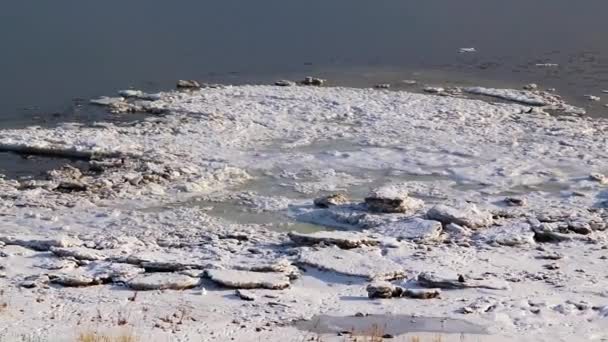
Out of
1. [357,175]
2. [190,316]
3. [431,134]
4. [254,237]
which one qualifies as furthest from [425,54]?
[190,316]

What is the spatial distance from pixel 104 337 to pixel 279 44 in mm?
17400

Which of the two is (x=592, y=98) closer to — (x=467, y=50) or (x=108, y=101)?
(x=467, y=50)

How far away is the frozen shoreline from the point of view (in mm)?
8039

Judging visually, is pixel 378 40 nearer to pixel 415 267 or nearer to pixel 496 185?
pixel 496 185

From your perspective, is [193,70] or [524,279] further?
[193,70]

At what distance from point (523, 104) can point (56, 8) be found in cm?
1569

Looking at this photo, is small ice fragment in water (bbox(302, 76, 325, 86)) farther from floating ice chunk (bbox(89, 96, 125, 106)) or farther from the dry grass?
the dry grass

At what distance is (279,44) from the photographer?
931 inches

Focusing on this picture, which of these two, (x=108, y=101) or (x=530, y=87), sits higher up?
(x=530, y=87)

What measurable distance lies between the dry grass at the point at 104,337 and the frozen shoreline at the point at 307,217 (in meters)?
0.29

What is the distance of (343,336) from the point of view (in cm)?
741

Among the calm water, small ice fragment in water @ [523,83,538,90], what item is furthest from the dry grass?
small ice fragment in water @ [523,83,538,90]

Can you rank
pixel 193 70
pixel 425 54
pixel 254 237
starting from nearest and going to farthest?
pixel 254 237, pixel 193 70, pixel 425 54

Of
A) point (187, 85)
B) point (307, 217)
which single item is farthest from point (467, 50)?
point (307, 217)
